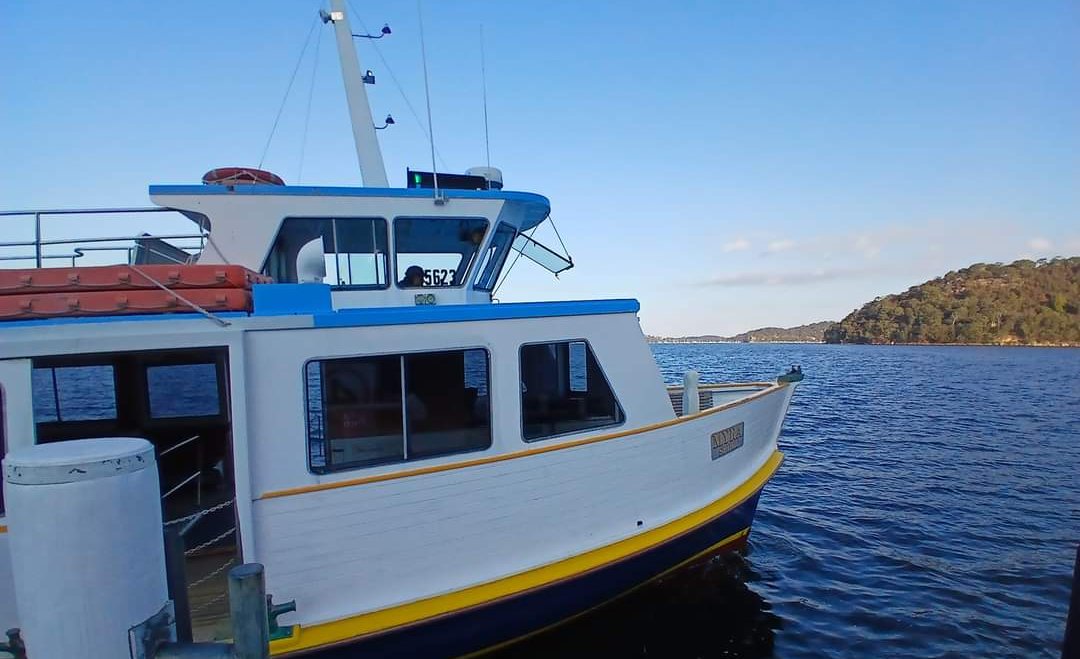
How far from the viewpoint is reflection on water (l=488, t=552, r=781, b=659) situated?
5.18m

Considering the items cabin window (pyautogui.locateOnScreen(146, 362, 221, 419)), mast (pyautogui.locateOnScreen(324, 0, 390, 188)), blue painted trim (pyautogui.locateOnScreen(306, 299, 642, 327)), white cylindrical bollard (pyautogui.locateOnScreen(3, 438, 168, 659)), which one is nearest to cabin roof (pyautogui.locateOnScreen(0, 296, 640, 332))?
blue painted trim (pyautogui.locateOnScreen(306, 299, 642, 327))

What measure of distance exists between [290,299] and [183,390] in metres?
2.87

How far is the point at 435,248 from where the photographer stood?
19.6 feet

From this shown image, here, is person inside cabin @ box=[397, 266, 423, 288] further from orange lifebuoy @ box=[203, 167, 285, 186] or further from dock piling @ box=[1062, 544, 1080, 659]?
dock piling @ box=[1062, 544, 1080, 659]

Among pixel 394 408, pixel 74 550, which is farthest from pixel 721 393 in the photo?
pixel 74 550

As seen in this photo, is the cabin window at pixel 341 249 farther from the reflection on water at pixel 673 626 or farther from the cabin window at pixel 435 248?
the reflection on water at pixel 673 626

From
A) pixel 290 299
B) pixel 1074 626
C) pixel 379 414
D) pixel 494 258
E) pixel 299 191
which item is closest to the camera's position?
pixel 1074 626

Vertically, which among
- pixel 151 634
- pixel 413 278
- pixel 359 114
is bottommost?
pixel 151 634

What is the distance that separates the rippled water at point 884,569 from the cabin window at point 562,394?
191 centimetres

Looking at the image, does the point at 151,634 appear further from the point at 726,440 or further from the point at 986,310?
the point at 986,310

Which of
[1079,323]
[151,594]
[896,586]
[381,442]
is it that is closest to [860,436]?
[896,586]

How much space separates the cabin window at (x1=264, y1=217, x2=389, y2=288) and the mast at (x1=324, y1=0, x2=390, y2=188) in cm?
168

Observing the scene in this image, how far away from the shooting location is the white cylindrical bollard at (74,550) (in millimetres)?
2014

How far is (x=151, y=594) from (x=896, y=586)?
7.69 m
